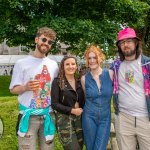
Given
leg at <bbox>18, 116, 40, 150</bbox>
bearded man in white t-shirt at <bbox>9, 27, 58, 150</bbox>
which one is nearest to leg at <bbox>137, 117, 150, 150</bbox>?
bearded man in white t-shirt at <bbox>9, 27, 58, 150</bbox>

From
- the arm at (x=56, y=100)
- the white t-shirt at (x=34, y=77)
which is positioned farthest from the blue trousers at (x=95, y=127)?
the white t-shirt at (x=34, y=77)

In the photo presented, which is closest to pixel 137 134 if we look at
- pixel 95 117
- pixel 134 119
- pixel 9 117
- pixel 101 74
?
pixel 134 119

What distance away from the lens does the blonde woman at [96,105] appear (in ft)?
14.5

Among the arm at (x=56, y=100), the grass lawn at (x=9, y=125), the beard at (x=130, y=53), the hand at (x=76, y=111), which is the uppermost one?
the beard at (x=130, y=53)

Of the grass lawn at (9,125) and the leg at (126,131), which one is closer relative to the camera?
the leg at (126,131)

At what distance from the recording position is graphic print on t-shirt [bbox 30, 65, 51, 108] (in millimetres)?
4211

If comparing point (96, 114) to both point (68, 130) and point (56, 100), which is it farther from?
point (56, 100)

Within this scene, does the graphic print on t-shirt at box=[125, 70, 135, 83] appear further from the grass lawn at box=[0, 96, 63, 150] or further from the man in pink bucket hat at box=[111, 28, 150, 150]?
the grass lawn at box=[0, 96, 63, 150]

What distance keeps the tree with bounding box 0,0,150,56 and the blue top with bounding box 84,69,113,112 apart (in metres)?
8.81

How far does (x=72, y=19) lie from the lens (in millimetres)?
14180

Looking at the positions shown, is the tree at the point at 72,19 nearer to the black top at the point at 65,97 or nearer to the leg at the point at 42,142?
the black top at the point at 65,97

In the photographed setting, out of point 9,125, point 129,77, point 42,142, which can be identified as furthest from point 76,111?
point 9,125

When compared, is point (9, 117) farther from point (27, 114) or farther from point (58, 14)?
point (58, 14)

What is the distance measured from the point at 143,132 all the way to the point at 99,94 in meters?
0.74
